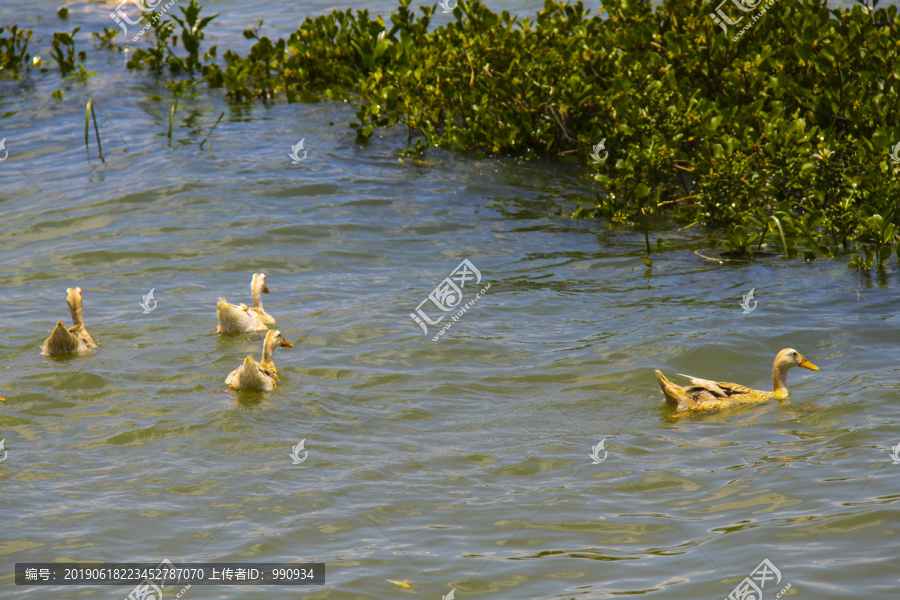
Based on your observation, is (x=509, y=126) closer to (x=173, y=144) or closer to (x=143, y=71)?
(x=173, y=144)

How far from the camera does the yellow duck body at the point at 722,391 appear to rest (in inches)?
300

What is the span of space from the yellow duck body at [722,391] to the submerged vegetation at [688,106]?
10.3 ft

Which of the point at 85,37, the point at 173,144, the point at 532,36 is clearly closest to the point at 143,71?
the point at 85,37

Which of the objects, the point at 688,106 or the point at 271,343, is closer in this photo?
the point at 271,343

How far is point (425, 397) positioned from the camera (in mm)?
8086

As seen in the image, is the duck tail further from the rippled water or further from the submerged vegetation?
the submerged vegetation

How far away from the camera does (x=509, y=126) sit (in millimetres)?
14609

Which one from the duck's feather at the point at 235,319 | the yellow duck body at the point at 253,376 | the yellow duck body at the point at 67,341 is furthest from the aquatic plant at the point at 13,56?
the yellow duck body at the point at 253,376

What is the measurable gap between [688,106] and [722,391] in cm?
635

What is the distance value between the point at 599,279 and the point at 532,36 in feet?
19.8

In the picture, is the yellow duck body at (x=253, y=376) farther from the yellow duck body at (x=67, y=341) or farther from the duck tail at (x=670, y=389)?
the duck tail at (x=670, y=389)

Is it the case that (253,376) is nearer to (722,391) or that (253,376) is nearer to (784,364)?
(722,391)

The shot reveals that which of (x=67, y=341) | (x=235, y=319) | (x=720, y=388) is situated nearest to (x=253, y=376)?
(x=235, y=319)

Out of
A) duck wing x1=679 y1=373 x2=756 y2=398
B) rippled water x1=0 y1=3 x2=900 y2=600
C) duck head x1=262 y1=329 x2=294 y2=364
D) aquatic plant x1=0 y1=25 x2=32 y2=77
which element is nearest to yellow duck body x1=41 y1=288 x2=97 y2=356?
rippled water x1=0 y1=3 x2=900 y2=600
